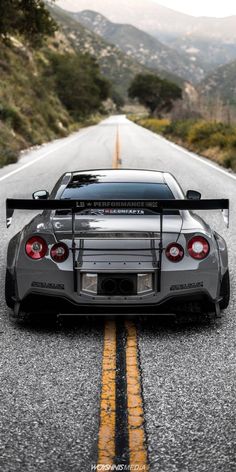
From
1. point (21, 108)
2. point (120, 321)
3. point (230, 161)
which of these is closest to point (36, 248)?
point (120, 321)

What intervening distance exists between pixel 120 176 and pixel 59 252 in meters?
1.73

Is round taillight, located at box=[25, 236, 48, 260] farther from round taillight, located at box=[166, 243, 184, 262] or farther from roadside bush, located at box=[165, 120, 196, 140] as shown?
roadside bush, located at box=[165, 120, 196, 140]

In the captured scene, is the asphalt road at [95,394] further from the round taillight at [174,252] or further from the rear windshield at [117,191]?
the rear windshield at [117,191]

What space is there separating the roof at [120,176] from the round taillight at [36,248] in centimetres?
142

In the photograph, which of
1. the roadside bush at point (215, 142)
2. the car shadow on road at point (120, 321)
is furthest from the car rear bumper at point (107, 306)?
the roadside bush at point (215, 142)

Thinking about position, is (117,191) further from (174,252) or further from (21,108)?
(21,108)

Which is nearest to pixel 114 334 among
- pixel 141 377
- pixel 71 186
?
pixel 141 377

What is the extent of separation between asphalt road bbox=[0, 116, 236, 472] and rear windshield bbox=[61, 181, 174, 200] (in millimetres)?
1206

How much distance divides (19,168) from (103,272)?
53.6 ft

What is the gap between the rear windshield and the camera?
6198mm

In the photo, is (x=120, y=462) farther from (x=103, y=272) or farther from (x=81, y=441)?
(x=103, y=272)

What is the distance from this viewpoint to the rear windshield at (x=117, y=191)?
620cm

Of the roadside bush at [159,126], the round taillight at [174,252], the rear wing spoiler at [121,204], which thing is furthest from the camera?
the roadside bush at [159,126]

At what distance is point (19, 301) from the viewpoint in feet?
17.5
